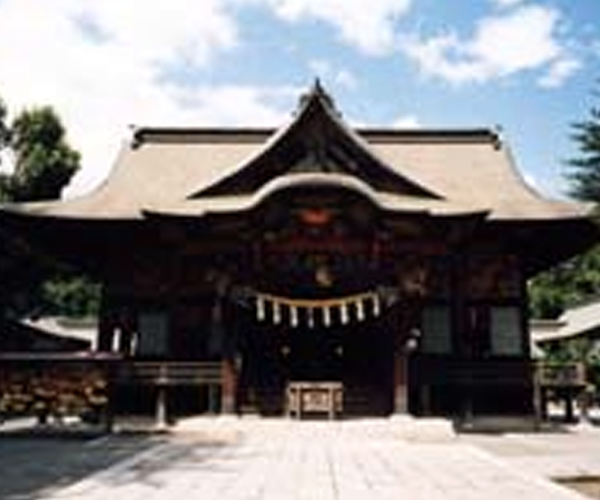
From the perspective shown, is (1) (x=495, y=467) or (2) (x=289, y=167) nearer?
(1) (x=495, y=467)

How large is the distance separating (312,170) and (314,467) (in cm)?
1082

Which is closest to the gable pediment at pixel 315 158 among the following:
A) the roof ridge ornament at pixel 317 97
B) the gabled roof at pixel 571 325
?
the roof ridge ornament at pixel 317 97

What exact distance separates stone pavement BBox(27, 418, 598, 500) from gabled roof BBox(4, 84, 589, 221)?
554 centimetres

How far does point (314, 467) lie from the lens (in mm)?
12992

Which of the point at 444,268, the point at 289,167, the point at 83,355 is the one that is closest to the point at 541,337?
the point at 444,268

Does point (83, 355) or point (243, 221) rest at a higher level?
point (243, 221)

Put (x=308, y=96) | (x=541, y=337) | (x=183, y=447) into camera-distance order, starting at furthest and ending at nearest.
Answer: (x=541, y=337), (x=308, y=96), (x=183, y=447)

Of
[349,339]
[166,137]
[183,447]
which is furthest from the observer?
[166,137]

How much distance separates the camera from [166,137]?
29.6 metres

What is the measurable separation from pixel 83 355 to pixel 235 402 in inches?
151

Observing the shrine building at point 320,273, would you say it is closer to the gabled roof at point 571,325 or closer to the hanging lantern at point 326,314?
the hanging lantern at point 326,314

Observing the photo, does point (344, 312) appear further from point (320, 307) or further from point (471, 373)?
point (471, 373)

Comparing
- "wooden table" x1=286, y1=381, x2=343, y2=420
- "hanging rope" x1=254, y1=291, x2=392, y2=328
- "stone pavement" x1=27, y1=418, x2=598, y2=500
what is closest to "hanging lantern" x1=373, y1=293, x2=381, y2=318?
"hanging rope" x1=254, y1=291, x2=392, y2=328

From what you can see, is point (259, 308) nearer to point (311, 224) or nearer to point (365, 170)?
point (311, 224)
